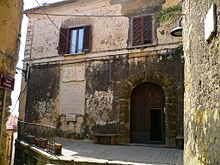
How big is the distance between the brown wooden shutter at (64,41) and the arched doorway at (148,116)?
4.55 meters

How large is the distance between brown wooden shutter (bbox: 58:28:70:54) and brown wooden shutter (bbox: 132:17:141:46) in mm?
3600

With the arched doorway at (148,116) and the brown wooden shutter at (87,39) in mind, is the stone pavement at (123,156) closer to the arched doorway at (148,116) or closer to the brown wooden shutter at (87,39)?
the arched doorway at (148,116)

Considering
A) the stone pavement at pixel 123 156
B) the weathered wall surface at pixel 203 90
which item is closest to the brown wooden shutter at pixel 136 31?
the stone pavement at pixel 123 156

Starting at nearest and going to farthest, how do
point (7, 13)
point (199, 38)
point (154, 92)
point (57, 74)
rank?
point (199, 38) → point (7, 13) → point (154, 92) → point (57, 74)

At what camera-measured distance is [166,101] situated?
376 inches

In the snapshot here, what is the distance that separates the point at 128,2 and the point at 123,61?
3035 mm

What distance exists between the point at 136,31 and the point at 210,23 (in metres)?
8.44

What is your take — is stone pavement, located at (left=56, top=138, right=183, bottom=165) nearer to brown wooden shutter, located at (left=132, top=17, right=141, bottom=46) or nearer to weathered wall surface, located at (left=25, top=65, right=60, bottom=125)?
weathered wall surface, located at (left=25, top=65, right=60, bottom=125)

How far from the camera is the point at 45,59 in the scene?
1251 centimetres

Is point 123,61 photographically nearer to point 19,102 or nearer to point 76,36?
point 76,36

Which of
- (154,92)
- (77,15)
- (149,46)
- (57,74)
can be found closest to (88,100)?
(57,74)

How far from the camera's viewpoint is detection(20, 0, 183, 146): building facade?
9.88 metres

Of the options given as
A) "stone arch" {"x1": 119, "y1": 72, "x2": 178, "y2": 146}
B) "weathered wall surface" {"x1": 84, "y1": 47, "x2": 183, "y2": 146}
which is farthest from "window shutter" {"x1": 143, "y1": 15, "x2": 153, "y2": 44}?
"stone arch" {"x1": 119, "y1": 72, "x2": 178, "y2": 146}

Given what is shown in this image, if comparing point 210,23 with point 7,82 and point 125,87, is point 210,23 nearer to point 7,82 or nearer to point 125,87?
point 7,82
